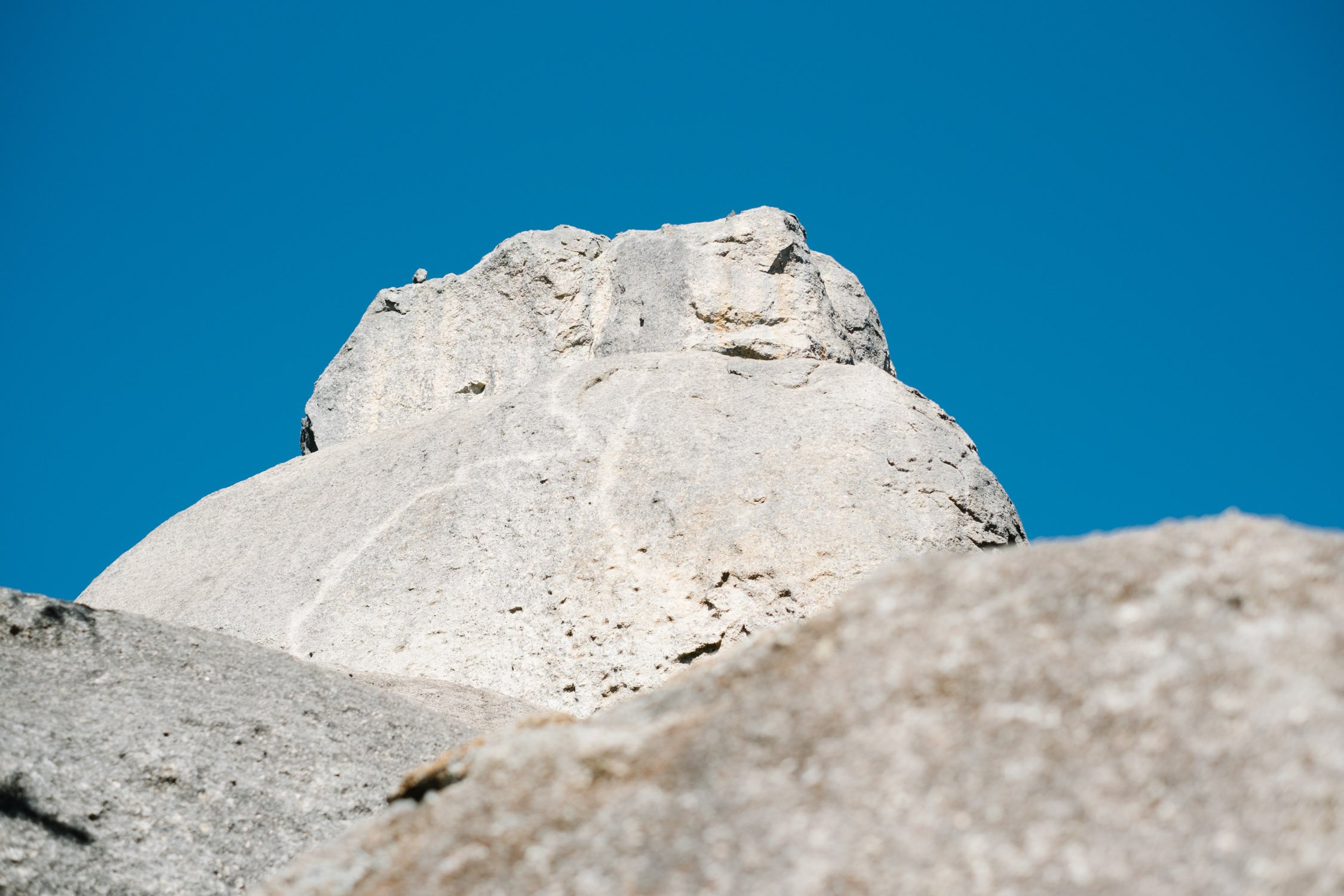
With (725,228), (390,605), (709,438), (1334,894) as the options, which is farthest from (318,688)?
(725,228)

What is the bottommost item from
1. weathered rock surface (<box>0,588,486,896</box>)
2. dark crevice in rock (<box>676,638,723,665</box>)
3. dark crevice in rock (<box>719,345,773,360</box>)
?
weathered rock surface (<box>0,588,486,896</box>)

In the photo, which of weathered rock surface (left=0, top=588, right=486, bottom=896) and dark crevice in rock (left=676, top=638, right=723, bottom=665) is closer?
A: weathered rock surface (left=0, top=588, right=486, bottom=896)

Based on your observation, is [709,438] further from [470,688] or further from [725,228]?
[725,228]

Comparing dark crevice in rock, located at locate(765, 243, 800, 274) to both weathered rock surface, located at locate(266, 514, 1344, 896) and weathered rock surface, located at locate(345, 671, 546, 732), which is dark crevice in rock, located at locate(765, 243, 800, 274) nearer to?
weathered rock surface, located at locate(345, 671, 546, 732)

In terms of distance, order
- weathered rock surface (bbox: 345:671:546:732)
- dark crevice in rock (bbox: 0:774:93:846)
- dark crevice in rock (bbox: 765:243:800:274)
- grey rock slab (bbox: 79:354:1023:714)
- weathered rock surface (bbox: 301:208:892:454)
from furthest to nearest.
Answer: dark crevice in rock (bbox: 765:243:800:274) < weathered rock surface (bbox: 301:208:892:454) < grey rock slab (bbox: 79:354:1023:714) < weathered rock surface (bbox: 345:671:546:732) < dark crevice in rock (bbox: 0:774:93:846)

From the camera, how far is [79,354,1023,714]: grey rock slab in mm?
11625

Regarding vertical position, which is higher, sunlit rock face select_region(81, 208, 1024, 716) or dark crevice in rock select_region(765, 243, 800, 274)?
dark crevice in rock select_region(765, 243, 800, 274)

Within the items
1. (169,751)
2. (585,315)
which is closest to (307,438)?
(585,315)

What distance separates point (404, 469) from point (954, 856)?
41.4 feet

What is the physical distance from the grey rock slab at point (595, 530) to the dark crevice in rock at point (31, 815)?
16.7ft

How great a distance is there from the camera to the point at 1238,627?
306cm

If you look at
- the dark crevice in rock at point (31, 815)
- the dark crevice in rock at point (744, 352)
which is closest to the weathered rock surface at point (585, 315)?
the dark crevice in rock at point (744, 352)

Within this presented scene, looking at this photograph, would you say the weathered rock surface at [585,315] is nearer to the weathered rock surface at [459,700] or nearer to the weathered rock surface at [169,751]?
the weathered rock surface at [459,700]

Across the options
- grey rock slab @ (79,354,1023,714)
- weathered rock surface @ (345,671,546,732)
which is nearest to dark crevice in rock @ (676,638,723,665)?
grey rock slab @ (79,354,1023,714)
